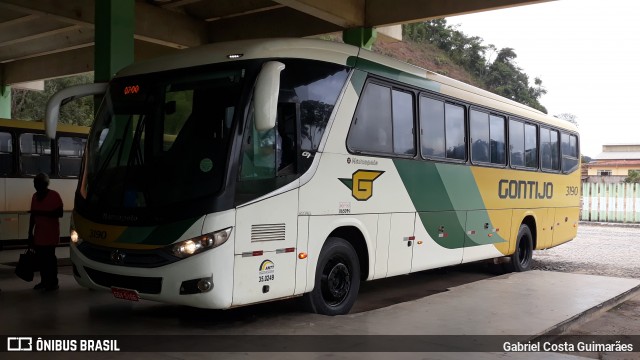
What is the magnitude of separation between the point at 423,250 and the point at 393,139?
72.1 inches

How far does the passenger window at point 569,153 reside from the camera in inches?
580

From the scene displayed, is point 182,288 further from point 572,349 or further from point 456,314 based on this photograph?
point 572,349

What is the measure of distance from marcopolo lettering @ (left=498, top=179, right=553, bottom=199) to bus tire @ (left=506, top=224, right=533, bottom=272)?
72cm

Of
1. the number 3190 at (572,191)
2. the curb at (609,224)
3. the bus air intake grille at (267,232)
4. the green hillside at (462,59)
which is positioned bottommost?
the curb at (609,224)

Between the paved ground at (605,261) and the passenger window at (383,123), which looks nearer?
the passenger window at (383,123)

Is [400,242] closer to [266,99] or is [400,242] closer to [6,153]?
[266,99]

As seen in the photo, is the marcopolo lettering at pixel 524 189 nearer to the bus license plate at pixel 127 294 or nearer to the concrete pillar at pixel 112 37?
the concrete pillar at pixel 112 37

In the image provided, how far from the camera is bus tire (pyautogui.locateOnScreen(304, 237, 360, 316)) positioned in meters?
7.45

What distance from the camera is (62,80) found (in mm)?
38406

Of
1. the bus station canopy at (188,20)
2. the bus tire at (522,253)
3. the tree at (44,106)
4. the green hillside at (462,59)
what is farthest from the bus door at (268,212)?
the green hillside at (462,59)

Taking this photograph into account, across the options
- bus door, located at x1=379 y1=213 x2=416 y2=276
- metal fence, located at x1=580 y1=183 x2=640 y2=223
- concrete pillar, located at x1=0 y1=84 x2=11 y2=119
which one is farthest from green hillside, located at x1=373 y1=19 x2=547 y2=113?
bus door, located at x1=379 y1=213 x2=416 y2=276

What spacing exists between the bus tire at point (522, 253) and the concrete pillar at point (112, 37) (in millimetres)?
8363

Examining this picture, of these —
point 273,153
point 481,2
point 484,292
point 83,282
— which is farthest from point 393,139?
point 481,2

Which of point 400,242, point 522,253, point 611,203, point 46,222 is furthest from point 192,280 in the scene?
point 611,203
